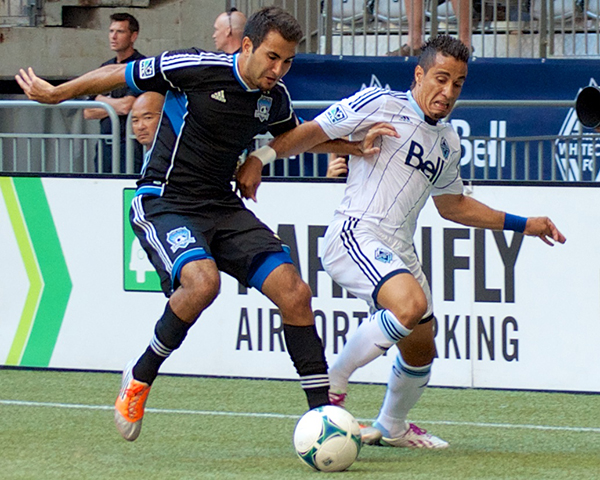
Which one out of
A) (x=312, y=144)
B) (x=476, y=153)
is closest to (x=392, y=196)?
(x=312, y=144)

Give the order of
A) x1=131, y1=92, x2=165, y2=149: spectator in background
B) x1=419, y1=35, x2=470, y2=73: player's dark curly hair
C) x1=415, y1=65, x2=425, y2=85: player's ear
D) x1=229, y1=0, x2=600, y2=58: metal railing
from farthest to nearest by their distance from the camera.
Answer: x1=229, y1=0, x2=600, y2=58: metal railing, x1=131, y1=92, x2=165, y2=149: spectator in background, x1=415, y1=65, x2=425, y2=85: player's ear, x1=419, y1=35, x2=470, y2=73: player's dark curly hair

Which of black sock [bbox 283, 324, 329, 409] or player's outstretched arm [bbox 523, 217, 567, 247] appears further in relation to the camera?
player's outstretched arm [bbox 523, 217, 567, 247]

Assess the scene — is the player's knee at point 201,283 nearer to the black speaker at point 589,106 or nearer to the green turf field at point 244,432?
the green turf field at point 244,432

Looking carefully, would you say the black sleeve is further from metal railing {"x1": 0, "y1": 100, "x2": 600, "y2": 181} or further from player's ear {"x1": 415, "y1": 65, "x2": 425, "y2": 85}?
metal railing {"x1": 0, "y1": 100, "x2": 600, "y2": 181}

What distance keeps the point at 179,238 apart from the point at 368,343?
945mm

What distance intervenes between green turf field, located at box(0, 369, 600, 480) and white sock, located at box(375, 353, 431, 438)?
11 cm

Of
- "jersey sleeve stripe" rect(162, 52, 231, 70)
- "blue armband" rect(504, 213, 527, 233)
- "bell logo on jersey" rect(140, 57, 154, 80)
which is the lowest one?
"blue armband" rect(504, 213, 527, 233)

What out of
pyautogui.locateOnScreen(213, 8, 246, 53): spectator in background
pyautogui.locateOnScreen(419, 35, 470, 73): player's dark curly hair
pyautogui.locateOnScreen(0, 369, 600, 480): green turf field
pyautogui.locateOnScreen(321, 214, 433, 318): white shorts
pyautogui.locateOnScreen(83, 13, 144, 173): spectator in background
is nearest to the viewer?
pyautogui.locateOnScreen(0, 369, 600, 480): green turf field

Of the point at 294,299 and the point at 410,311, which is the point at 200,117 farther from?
the point at 410,311

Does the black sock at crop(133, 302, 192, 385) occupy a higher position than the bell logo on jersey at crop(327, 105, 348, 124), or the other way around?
the bell logo on jersey at crop(327, 105, 348, 124)

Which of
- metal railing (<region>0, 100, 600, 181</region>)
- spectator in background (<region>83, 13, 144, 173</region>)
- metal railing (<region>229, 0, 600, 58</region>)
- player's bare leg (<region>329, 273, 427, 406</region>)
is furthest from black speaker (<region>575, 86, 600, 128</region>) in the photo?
metal railing (<region>229, 0, 600, 58</region>)

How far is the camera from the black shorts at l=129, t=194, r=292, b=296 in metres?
5.14

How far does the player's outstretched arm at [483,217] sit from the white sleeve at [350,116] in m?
0.55

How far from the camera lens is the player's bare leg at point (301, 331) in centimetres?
506
